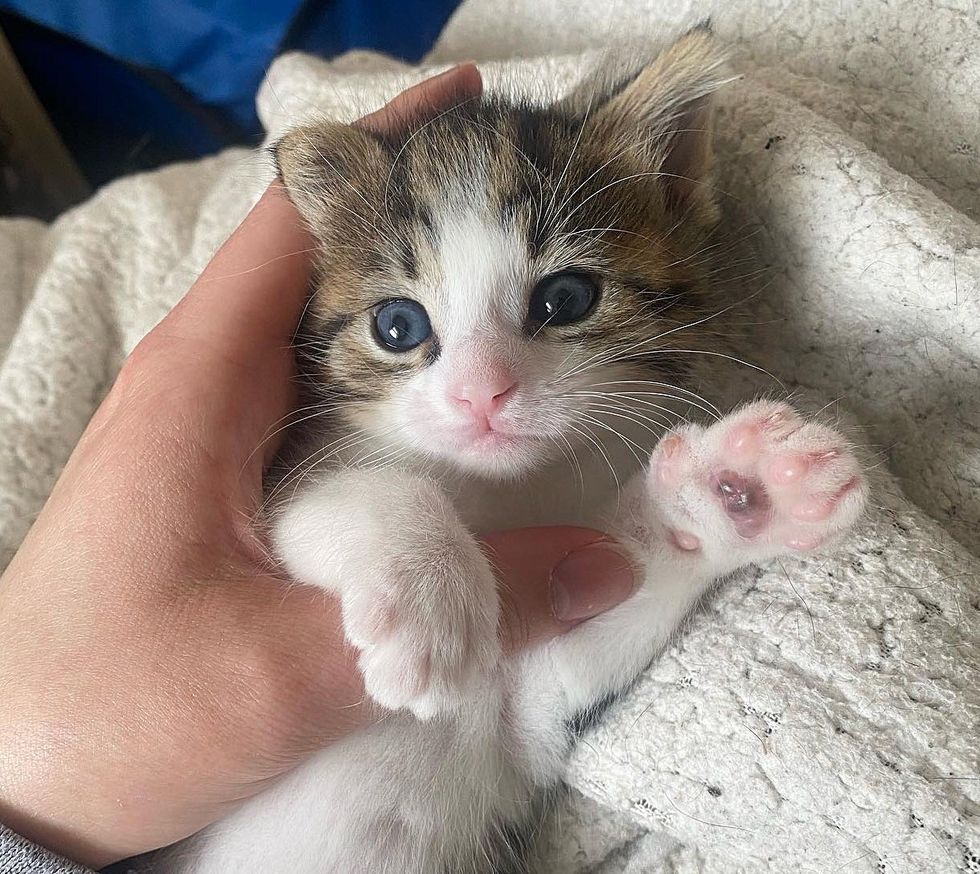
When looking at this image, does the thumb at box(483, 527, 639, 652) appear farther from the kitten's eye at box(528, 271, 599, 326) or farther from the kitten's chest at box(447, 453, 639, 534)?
the kitten's eye at box(528, 271, 599, 326)

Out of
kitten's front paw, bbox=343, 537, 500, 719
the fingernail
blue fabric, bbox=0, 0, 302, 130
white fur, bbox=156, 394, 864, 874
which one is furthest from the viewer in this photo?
blue fabric, bbox=0, 0, 302, 130

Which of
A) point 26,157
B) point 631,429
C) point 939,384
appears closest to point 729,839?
point 631,429

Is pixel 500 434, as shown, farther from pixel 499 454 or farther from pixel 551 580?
pixel 551 580

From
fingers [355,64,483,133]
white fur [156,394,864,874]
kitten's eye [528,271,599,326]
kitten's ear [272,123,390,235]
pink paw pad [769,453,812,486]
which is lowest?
white fur [156,394,864,874]

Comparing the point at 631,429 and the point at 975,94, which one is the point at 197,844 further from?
the point at 975,94

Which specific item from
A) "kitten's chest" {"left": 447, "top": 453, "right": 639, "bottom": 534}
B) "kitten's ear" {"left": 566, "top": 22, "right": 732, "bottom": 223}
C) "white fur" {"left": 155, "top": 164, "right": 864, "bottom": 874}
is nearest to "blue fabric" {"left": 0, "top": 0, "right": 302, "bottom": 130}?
"kitten's ear" {"left": 566, "top": 22, "right": 732, "bottom": 223}

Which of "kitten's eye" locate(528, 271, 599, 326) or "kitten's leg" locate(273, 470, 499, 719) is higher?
"kitten's eye" locate(528, 271, 599, 326)

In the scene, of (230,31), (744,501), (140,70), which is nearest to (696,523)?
(744,501)
